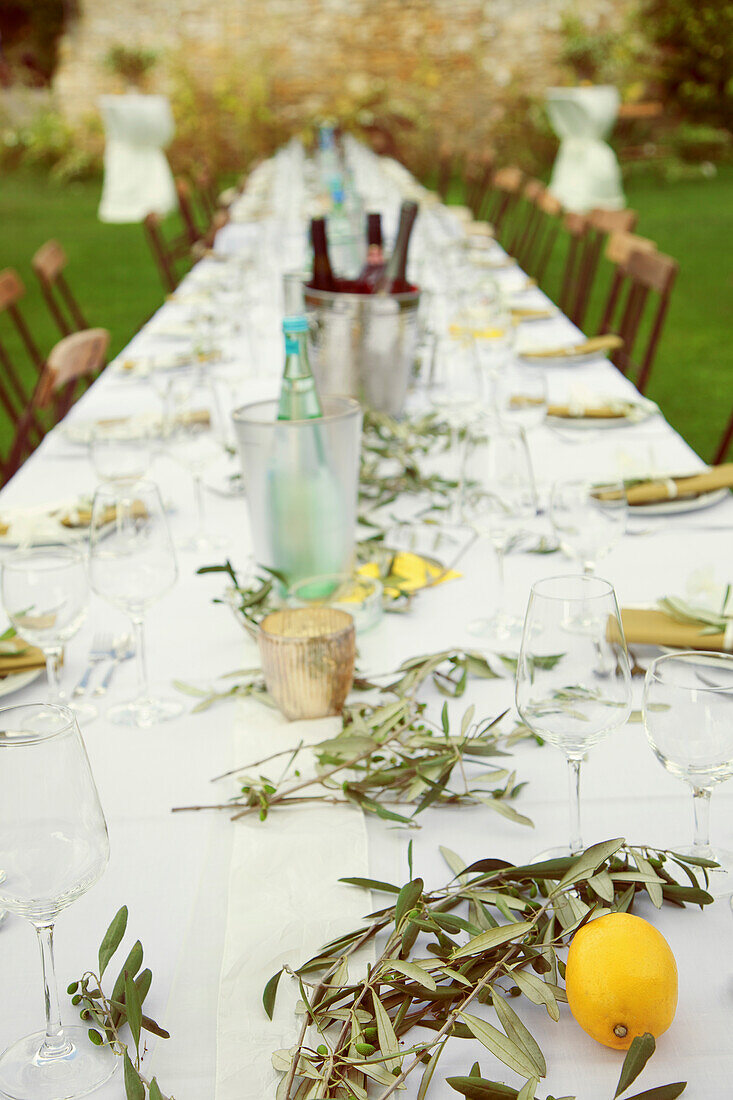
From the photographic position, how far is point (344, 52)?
13398mm

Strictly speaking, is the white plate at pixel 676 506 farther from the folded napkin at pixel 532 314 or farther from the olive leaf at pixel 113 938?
the folded napkin at pixel 532 314

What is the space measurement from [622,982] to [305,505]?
74 cm

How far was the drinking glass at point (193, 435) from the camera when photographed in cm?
164

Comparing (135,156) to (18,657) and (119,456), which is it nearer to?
(119,456)

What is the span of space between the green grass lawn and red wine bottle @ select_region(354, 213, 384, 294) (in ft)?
7.59

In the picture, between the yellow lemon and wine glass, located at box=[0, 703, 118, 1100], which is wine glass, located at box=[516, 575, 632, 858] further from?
wine glass, located at box=[0, 703, 118, 1100]

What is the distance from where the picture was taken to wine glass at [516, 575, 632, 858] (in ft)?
2.81

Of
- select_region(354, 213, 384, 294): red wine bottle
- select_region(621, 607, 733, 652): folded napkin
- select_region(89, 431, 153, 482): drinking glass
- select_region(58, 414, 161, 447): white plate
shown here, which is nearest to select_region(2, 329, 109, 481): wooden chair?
select_region(58, 414, 161, 447): white plate

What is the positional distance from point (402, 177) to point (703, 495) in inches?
232

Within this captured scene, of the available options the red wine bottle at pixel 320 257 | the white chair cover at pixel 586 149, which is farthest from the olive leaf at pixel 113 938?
the white chair cover at pixel 586 149

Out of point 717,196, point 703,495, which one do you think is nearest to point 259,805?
point 703,495

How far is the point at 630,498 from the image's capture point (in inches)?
65.8

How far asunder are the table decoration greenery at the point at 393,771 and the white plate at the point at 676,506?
666 mm

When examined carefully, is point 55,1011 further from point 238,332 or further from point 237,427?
point 238,332
